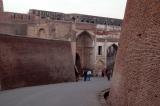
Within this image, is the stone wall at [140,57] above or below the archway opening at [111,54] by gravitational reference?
above

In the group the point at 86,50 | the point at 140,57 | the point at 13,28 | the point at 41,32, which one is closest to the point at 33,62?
the point at 41,32

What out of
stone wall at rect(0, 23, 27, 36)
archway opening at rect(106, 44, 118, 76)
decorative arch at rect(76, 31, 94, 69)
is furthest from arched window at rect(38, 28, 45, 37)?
archway opening at rect(106, 44, 118, 76)

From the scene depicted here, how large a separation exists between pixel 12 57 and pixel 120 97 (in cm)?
1305

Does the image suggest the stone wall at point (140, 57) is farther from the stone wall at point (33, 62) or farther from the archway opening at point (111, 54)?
the archway opening at point (111, 54)

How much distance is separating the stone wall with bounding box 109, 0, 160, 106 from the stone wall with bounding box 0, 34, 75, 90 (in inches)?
453

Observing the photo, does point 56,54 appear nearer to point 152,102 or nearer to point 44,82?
point 44,82

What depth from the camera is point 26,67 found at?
2575 centimetres

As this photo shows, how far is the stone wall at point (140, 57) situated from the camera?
9.08 metres

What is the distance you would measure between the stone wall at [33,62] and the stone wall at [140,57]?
1150 centimetres

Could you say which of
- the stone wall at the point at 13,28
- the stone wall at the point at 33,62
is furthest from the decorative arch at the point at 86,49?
the stone wall at the point at 33,62

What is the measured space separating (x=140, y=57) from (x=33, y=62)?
56.8ft

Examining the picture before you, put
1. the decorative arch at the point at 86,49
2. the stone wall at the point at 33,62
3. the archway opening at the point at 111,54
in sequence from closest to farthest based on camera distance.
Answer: the stone wall at the point at 33,62 → the decorative arch at the point at 86,49 → the archway opening at the point at 111,54

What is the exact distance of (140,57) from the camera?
10312mm

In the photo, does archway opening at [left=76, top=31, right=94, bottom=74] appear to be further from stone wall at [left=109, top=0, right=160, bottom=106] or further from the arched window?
stone wall at [left=109, top=0, right=160, bottom=106]
